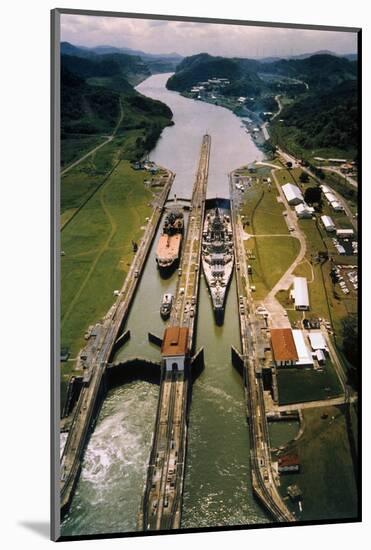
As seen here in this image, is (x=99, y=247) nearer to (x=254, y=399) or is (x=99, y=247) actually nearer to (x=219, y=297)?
(x=219, y=297)

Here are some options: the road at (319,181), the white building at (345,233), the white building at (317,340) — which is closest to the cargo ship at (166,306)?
the white building at (317,340)

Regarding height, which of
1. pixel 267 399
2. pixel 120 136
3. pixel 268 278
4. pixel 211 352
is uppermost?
pixel 120 136

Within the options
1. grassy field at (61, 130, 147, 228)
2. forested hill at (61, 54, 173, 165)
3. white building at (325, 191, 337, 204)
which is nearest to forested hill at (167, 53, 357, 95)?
forested hill at (61, 54, 173, 165)

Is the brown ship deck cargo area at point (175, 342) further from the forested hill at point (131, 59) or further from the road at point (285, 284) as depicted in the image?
the forested hill at point (131, 59)

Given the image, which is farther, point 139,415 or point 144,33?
point 139,415

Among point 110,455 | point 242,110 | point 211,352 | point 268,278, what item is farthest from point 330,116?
point 110,455

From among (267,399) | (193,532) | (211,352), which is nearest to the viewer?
(193,532)

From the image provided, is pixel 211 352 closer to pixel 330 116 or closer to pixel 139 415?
pixel 139 415
